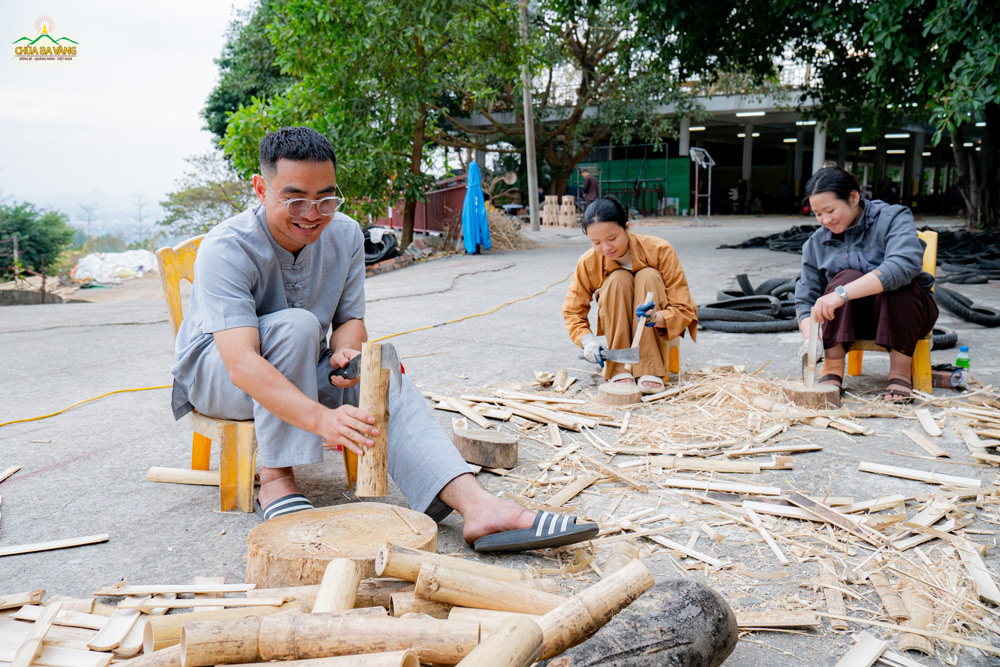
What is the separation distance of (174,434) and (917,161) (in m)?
33.5

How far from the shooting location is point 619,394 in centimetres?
398

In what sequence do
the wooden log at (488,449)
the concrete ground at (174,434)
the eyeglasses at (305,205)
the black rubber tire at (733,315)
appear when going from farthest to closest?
the black rubber tire at (733,315), the wooden log at (488,449), the eyeglasses at (305,205), the concrete ground at (174,434)

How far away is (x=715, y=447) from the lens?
337 cm

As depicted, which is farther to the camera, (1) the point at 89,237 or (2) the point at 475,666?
(1) the point at 89,237

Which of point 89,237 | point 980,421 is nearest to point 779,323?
point 980,421

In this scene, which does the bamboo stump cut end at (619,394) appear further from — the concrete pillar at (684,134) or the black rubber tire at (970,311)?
the concrete pillar at (684,134)

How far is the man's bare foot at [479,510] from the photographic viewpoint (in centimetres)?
235

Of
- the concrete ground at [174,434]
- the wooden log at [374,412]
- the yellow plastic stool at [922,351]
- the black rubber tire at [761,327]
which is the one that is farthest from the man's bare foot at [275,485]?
the black rubber tire at [761,327]

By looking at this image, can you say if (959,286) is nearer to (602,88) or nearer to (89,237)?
(602,88)

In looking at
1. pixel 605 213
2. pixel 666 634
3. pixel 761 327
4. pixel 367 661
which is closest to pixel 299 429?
pixel 367 661

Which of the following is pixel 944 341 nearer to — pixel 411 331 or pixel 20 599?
pixel 411 331

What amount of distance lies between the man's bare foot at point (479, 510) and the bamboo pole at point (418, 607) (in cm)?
55

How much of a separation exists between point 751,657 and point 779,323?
4.37 metres

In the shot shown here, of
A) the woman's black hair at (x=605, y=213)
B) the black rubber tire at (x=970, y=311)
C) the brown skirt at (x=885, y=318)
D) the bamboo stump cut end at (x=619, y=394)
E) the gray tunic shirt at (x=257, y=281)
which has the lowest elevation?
the bamboo stump cut end at (x=619, y=394)
